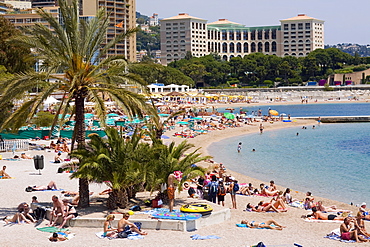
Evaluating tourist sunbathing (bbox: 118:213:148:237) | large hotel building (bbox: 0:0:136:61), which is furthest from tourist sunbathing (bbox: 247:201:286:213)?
large hotel building (bbox: 0:0:136:61)

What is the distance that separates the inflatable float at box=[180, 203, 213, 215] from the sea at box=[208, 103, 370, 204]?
8585mm

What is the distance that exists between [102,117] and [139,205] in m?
2.57

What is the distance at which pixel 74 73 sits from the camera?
541 inches

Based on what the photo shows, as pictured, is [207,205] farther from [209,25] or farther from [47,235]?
[209,25]

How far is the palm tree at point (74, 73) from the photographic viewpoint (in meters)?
13.4

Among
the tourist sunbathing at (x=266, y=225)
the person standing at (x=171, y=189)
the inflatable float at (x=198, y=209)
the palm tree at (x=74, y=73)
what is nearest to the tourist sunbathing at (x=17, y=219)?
the palm tree at (x=74, y=73)

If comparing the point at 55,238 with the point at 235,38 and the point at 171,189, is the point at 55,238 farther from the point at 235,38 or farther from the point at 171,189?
the point at 235,38

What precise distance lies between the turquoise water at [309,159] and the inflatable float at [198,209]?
8714 millimetres

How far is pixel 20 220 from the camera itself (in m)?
13.2

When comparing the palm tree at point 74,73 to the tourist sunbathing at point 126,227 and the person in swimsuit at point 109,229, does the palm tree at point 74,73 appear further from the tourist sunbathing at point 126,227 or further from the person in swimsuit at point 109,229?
the tourist sunbathing at point 126,227

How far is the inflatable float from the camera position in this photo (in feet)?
43.0

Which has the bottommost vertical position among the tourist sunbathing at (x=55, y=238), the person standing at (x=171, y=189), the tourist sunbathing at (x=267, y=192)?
the tourist sunbathing at (x=267, y=192)

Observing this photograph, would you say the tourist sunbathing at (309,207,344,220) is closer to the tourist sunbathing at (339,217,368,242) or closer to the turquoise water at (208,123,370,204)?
the tourist sunbathing at (339,217,368,242)

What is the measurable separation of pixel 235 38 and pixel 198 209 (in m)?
182
